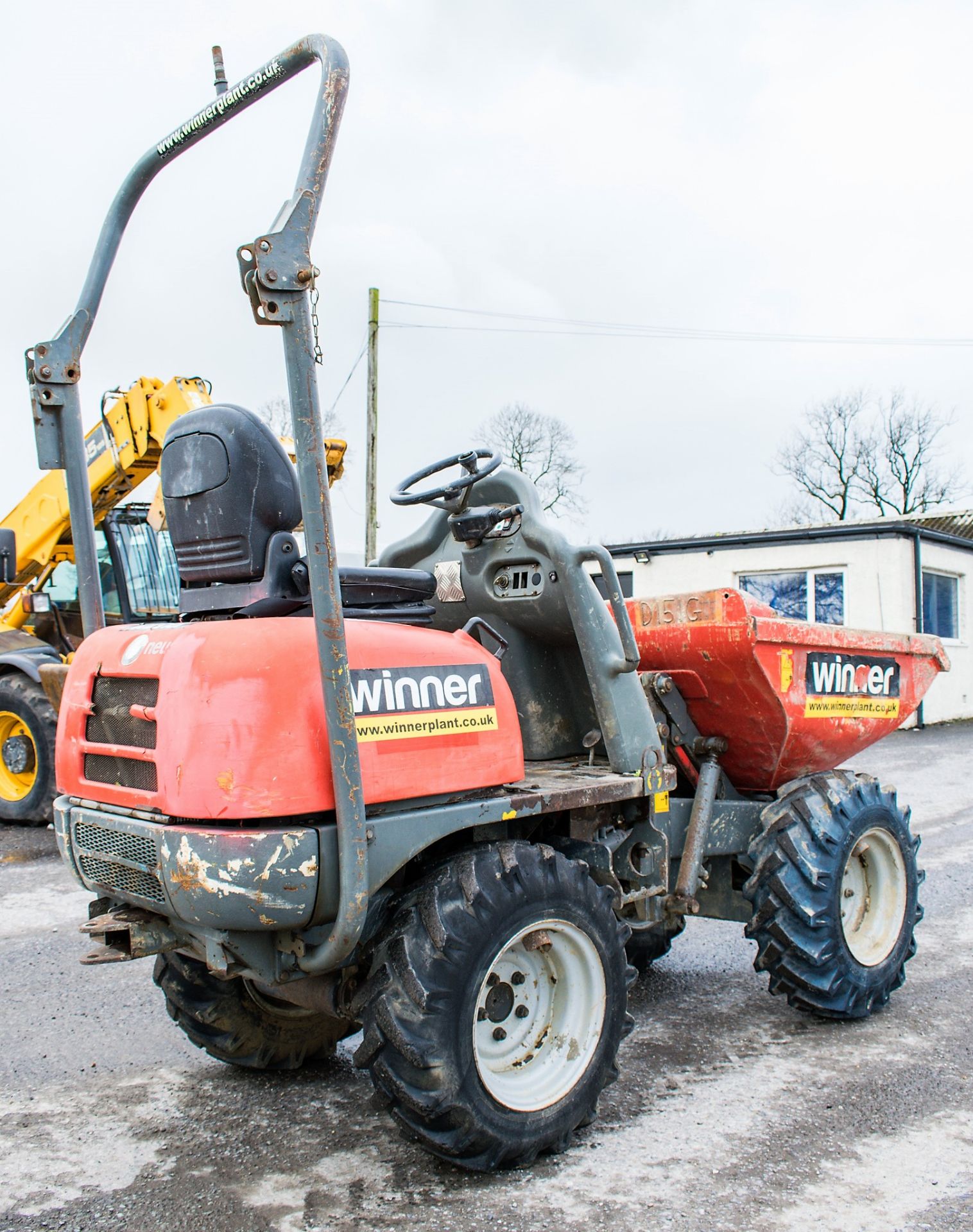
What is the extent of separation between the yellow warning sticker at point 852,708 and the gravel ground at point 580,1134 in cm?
122

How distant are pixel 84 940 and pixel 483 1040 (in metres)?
3.45

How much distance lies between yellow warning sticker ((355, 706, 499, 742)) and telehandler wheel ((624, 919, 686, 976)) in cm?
218

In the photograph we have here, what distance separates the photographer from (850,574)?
1744 centimetres

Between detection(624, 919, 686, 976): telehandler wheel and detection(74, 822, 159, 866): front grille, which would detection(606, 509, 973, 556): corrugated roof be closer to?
detection(624, 919, 686, 976): telehandler wheel

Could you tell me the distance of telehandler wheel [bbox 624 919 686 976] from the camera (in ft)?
16.9

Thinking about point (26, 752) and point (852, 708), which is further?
point (26, 752)

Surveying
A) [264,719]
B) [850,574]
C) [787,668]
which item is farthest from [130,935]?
[850,574]

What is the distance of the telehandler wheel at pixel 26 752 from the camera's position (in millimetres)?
9164

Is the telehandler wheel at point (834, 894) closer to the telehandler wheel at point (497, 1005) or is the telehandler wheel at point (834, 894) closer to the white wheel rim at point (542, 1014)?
the telehandler wheel at point (497, 1005)

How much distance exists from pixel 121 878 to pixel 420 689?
1.01 meters

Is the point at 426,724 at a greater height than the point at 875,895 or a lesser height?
greater

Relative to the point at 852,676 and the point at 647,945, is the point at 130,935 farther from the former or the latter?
the point at 852,676

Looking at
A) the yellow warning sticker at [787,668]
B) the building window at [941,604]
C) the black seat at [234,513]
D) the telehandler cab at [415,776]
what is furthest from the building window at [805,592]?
the black seat at [234,513]

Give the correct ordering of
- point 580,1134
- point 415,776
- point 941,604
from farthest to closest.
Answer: point 941,604 → point 580,1134 → point 415,776
